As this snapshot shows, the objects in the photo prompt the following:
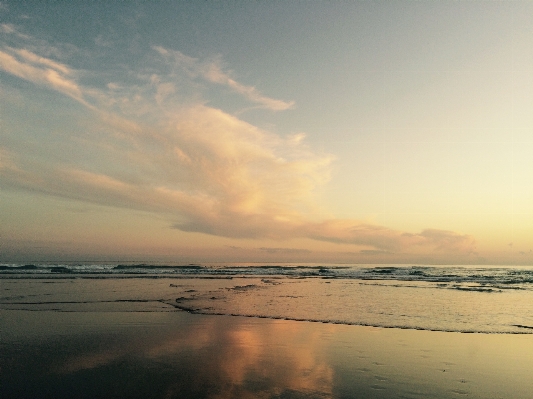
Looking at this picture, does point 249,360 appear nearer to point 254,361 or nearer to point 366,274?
point 254,361

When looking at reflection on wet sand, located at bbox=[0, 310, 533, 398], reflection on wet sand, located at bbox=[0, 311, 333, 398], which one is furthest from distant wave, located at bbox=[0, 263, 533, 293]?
reflection on wet sand, located at bbox=[0, 311, 333, 398]

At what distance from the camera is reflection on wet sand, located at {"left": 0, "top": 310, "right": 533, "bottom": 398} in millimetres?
6793

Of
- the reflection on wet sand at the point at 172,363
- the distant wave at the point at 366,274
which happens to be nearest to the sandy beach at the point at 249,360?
the reflection on wet sand at the point at 172,363

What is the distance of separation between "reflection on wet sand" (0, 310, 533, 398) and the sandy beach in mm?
26

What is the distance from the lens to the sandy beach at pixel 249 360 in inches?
268

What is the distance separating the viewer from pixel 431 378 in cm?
750

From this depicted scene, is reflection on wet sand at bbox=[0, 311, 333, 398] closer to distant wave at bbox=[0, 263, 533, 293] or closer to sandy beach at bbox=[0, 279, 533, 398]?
sandy beach at bbox=[0, 279, 533, 398]

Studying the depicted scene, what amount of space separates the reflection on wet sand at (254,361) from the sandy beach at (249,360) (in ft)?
0.09

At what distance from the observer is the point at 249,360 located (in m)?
8.68

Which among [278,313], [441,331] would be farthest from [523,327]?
[278,313]

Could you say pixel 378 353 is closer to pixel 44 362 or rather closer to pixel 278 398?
pixel 278 398

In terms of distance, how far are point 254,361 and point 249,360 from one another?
162 mm

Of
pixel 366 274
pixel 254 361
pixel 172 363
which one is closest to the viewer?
pixel 172 363

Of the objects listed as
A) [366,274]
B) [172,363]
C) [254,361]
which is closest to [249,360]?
[254,361]
